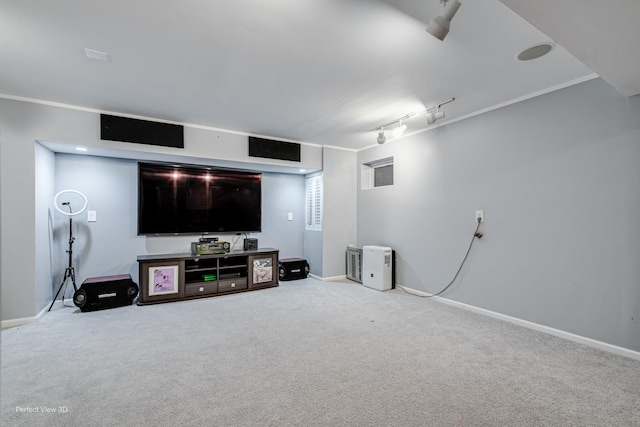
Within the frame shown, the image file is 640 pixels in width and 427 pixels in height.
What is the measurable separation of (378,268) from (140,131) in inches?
146

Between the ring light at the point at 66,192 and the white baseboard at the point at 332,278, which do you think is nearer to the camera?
the ring light at the point at 66,192

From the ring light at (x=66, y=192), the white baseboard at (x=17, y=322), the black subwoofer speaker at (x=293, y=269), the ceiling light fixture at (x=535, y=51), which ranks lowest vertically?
the white baseboard at (x=17, y=322)

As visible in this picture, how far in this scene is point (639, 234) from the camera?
2.28m

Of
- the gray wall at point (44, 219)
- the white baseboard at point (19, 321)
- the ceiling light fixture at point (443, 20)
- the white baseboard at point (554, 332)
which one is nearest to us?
the ceiling light fixture at point (443, 20)

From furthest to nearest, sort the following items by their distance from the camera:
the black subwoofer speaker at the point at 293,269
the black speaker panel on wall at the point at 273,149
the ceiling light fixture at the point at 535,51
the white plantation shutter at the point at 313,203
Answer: the white plantation shutter at the point at 313,203
the black subwoofer speaker at the point at 293,269
the black speaker panel on wall at the point at 273,149
the ceiling light fixture at the point at 535,51

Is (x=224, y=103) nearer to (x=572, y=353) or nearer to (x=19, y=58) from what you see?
(x=19, y=58)

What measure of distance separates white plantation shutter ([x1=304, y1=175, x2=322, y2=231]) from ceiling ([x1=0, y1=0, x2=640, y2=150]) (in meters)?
1.89

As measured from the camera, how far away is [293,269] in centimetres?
496

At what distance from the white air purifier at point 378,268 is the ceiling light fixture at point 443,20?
323cm

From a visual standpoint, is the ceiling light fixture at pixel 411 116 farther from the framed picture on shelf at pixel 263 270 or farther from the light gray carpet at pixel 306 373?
the framed picture on shelf at pixel 263 270

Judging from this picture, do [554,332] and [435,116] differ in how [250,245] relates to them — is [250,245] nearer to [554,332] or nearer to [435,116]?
[435,116]

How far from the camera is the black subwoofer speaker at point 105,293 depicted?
3.33 metres

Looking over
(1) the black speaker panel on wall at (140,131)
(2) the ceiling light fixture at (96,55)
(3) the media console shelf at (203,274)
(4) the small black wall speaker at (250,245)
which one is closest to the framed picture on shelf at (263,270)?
(3) the media console shelf at (203,274)

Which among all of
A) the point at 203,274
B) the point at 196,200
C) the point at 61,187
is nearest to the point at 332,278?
the point at 203,274
